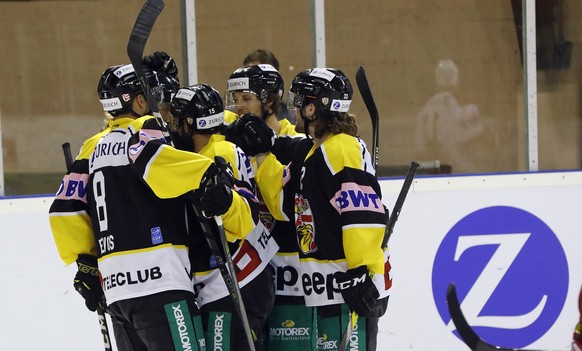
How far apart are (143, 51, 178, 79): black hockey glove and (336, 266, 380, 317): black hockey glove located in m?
0.98

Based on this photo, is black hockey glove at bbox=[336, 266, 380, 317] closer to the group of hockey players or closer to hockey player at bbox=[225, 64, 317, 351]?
the group of hockey players

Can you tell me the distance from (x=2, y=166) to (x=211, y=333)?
153 centimetres

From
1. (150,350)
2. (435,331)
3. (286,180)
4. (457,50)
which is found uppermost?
(457,50)

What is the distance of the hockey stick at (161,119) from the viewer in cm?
288

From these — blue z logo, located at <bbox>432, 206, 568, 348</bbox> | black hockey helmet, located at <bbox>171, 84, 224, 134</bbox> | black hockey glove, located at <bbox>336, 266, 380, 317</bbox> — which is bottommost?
blue z logo, located at <bbox>432, 206, 568, 348</bbox>

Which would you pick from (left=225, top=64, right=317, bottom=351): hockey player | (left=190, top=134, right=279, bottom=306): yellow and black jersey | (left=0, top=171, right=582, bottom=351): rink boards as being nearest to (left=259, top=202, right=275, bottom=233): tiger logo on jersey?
(left=225, top=64, right=317, bottom=351): hockey player

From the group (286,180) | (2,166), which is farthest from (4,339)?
(286,180)

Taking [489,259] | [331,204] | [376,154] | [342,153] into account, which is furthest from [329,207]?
[489,259]

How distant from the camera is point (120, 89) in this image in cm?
302

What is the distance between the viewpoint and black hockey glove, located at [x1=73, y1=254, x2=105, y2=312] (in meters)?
3.17

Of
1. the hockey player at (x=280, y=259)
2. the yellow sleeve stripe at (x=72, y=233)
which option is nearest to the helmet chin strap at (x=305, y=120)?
the hockey player at (x=280, y=259)

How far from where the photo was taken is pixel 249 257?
10.5 feet

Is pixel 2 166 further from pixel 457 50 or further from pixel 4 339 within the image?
pixel 457 50

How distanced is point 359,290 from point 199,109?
0.68 metres
